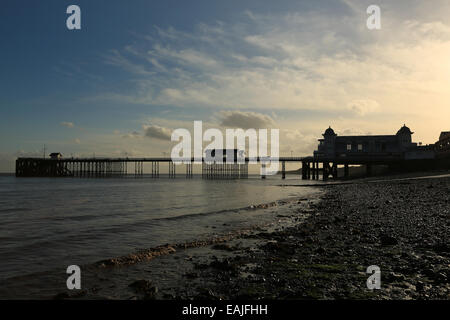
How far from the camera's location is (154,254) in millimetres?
9008

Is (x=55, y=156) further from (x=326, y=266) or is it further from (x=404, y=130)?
(x=326, y=266)

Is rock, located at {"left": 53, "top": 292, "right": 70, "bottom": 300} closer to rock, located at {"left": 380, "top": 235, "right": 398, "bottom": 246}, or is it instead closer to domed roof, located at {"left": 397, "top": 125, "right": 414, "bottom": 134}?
rock, located at {"left": 380, "top": 235, "right": 398, "bottom": 246}

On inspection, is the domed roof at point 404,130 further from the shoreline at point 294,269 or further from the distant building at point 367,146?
the shoreline at point 294,269

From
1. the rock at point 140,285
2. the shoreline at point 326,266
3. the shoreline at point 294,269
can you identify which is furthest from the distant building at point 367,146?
the rock at point 140,285

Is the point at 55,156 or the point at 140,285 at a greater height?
the point at 55,156

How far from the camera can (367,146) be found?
3014 inches

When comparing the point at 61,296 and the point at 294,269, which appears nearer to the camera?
the point at 61,296

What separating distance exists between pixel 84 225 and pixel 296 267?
12.0m

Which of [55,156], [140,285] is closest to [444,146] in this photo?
[140,285]

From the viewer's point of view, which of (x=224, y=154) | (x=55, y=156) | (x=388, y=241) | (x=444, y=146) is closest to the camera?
(x=388, y=241)

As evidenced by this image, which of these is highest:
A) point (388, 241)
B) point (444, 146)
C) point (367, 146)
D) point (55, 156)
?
point (367, 146)
